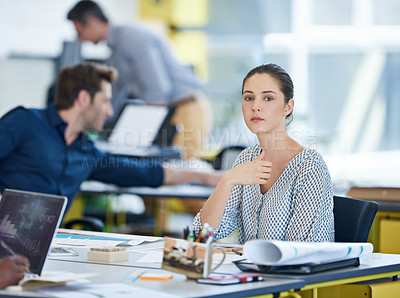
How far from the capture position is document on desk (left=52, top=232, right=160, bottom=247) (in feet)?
7.43

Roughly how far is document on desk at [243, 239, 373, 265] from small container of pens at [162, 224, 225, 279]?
0.11m

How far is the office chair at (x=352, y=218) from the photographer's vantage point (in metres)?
2.20

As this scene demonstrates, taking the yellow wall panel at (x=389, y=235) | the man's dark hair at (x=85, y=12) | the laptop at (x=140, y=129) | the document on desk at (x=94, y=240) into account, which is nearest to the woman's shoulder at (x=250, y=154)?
the document on desk at (x=94, y=240)

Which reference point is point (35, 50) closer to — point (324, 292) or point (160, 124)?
point (160, 124)

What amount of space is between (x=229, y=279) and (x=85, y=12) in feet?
12.8

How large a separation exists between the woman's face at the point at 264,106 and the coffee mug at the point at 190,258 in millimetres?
683

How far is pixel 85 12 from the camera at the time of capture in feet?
17.0

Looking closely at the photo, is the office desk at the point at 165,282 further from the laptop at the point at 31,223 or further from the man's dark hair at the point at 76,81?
the man's dark hair at the point at 76,81

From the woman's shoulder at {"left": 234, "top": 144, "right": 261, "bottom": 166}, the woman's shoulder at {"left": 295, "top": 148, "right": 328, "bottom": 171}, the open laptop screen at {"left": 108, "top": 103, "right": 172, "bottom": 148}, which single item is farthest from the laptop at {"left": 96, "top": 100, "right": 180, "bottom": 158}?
the woman's shoulder at {"left": 295, "top": 148, "right": 328, "bottom": 171}

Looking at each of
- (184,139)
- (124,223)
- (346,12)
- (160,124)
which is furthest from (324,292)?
(346,12)

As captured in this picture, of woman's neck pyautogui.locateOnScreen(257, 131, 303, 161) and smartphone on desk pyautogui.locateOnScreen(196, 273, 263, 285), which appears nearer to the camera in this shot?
smartphone on desk pyautogui.locateOnScreen(196, 273, 263, 285)

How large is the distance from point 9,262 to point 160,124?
3243mm

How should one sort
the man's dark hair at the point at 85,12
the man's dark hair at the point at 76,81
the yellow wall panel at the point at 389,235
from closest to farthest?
the yellow wall panel at the point at 389,235, the man's dark hair at the point at 76,81, the man's dark hair at the point at 85,12

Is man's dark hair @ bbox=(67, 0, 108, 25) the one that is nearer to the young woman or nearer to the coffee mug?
the young woman
